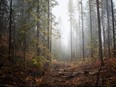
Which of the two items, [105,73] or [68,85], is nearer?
[68,85]

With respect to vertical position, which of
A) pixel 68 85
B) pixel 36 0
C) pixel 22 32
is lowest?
pixel 68 85

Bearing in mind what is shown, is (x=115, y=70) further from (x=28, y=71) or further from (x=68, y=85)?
(x=28, y=71)

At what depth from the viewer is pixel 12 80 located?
1374cm

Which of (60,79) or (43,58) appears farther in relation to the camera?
(60,79)

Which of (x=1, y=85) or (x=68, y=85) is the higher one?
(x=1, y=85)

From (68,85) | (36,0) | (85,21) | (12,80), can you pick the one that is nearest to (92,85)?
(68,85)

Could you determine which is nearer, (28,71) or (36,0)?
(36,0)

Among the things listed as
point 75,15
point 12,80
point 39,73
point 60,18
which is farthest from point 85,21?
point 12,80

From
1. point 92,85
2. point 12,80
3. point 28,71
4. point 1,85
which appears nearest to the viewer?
point 1,85

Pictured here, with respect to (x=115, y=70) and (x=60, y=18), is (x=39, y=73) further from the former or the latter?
(x=60, y=18)

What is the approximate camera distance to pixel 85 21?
6775 cm

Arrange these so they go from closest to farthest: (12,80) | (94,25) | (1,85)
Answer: (1,85) < (12,80) < (94,25)

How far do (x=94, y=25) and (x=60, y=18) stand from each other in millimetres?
25715

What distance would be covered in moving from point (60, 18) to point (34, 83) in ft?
233
